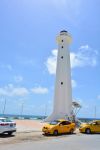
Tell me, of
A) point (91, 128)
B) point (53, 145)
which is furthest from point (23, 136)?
point (91, 128)

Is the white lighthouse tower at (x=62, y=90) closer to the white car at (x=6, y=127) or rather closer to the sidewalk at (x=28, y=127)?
the sidewalk at (x=28, y=127)

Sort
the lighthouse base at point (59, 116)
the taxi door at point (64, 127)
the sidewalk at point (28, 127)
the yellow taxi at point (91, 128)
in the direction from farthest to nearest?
the lighthouse base at point (59, 116) → the sidewalk at point (28, 127) → the yellow taxi at point (91, 128) → the taxi door at point (64, 127)

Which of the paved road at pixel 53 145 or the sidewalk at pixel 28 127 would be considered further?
the sidewalk at pixel 28 127

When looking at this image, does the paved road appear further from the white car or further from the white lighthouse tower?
the white lighthouse tower

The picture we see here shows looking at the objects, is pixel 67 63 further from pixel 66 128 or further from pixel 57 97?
pixel 66 128

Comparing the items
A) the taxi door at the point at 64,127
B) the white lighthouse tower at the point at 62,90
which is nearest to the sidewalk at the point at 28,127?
the taxi door at the point at 64,127

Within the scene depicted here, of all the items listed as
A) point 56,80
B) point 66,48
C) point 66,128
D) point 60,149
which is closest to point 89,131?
point 66,128

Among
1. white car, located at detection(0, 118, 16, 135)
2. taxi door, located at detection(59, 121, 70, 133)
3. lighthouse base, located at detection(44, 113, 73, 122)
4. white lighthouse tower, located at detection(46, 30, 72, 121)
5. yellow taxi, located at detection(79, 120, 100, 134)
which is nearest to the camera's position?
white car, located at detection(0, 118, 16, 135)

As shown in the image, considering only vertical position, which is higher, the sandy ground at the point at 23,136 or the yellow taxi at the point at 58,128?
the yellow taxi at the point at 58,128

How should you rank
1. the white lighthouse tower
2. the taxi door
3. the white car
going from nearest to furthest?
the white car < the taxi door < the white lighthouse tower

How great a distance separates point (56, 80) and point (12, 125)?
23.1 metres

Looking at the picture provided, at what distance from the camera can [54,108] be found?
4331cm

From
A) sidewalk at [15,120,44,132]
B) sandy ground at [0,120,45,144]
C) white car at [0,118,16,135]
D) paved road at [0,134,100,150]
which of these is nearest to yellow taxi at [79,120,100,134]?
sandy ground at [0,120,45,144]

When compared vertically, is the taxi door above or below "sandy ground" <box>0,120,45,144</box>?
above
